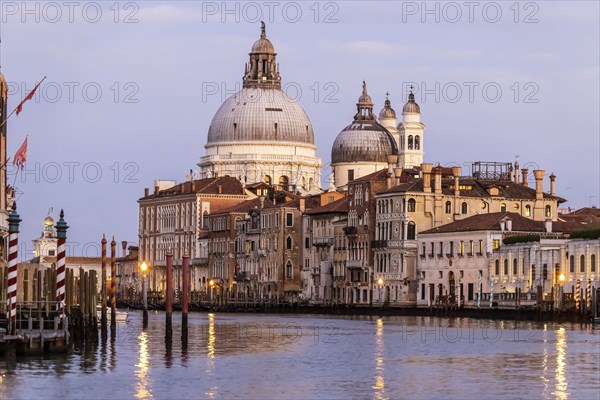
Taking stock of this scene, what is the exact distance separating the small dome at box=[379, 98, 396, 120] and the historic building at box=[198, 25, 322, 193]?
6.98m

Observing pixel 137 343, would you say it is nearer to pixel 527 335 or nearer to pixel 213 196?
pixel 527 335

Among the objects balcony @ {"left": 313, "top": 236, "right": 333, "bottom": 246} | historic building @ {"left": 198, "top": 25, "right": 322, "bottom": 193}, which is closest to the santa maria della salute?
historic building @ {"left": 198, "top": 25, "right": 322, "bottom": 193}

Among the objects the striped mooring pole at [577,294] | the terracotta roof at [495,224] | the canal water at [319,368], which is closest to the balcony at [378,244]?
the terracotta roof at [495,224]

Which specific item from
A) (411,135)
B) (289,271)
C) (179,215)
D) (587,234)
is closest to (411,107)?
(411,135)

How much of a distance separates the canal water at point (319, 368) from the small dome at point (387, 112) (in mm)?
110388

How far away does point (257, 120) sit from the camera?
181375mm

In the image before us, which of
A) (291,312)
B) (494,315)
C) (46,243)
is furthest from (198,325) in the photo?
(46,243)

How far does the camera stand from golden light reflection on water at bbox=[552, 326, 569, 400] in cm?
4412

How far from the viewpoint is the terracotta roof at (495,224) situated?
112m

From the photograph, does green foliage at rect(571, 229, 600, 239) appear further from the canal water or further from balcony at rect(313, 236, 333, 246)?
balcony at rect(313, 236, 333, 246)

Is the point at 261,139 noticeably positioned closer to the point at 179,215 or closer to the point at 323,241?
the point at 179,215

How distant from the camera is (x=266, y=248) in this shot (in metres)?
149

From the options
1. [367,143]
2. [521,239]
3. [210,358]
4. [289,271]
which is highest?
[367,143]

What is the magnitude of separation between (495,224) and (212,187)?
58.7 metres
